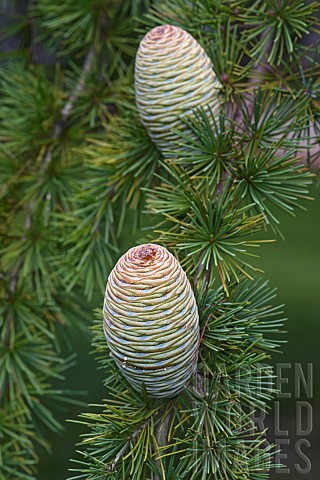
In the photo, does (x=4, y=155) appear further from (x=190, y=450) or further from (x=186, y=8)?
(x=190, y=450)

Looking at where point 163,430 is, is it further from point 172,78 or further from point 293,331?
point 293,331

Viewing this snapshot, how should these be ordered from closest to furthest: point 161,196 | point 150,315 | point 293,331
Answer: point 150,315
point 161,196
point 293,331

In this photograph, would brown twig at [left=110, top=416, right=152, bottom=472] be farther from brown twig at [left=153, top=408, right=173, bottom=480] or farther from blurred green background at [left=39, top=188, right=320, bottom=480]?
blurred green background at [left=39, top=188, right=320, bottom=480]

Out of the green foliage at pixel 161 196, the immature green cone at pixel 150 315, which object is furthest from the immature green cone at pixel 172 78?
the immature green cone at pixel 150 315

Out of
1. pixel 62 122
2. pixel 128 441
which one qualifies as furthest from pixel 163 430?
pixel 62 122

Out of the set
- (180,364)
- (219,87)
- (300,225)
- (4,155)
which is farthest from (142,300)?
(300,225)

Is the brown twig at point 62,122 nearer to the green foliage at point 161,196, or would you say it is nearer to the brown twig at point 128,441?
the green foliage at point 161,196
